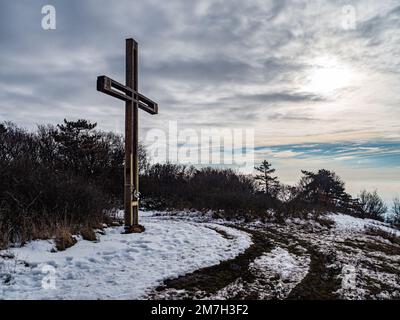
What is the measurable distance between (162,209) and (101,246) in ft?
44.7

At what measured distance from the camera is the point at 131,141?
9.15 m

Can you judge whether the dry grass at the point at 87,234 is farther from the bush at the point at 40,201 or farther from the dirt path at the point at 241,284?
the dirt path at the point at 241,284

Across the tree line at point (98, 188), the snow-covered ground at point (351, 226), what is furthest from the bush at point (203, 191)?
the snow-covered ground at point (351, 226)

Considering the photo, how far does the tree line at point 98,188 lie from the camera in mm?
8039

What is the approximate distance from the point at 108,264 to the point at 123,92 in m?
5.34

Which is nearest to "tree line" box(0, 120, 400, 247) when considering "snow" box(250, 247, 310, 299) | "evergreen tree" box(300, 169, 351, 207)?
"evergreen tree" box(300, 169, 351, 207)

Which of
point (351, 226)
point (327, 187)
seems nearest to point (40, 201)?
point (351, 226)

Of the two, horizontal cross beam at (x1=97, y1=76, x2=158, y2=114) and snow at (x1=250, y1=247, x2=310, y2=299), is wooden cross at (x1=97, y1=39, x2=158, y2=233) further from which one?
snow at (x1=250, y1=247, x2=310, y2=299)

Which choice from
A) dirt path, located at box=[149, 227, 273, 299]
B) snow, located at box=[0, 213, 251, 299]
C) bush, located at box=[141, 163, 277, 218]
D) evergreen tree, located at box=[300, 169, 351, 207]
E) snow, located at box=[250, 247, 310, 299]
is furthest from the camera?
evergreen tree, located at box=[300, 169, 351, 207]

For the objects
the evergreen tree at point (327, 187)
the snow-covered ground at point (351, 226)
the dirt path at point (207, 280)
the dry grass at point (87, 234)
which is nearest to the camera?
the dirt path at point (207, 280)

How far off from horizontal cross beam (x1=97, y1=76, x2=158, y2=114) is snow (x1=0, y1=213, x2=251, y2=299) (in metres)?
3.89

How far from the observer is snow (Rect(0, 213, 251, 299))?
4250 millimetres

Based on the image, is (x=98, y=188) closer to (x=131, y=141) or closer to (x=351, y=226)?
(x=131, y=141)

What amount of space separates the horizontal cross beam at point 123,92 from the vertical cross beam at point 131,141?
0.37 ft
